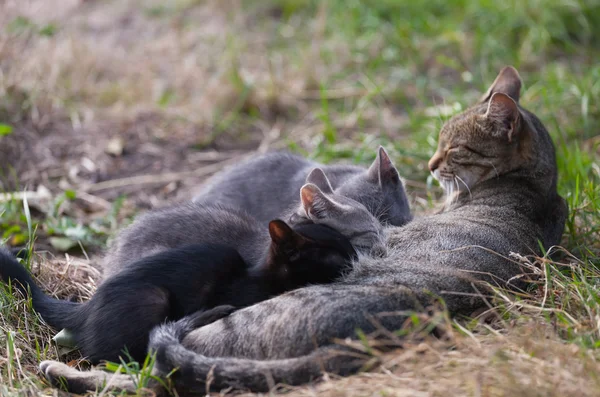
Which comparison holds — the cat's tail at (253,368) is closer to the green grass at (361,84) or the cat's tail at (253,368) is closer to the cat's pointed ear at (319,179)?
the cat's pointed ear at (319,179)

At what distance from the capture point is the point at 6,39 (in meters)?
6.96

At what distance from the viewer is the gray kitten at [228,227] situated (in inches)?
148

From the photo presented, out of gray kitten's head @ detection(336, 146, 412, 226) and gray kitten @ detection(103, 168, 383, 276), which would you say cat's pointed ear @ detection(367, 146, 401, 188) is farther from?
gray kitten @ detection(103, 168, 383, 276)

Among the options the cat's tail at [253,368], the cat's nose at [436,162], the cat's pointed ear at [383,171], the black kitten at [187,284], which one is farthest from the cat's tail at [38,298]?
the cat's nose at [436,162]

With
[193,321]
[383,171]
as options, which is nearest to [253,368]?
[193,321]

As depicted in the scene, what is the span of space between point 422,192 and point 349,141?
1.28 meters

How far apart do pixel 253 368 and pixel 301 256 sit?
0.83m

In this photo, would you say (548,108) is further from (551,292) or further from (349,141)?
(551,292)

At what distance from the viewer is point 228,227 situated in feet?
13.3

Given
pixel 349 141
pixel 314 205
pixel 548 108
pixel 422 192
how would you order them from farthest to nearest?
pixel 349 141
pixel 548 108
pixel 422 192
pixel 314 205

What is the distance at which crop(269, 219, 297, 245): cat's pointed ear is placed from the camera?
3.45 metres

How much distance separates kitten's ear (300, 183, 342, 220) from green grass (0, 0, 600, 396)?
1308 mm

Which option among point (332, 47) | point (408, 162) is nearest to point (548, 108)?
point (408, 162)

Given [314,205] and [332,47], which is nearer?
[314,205]
